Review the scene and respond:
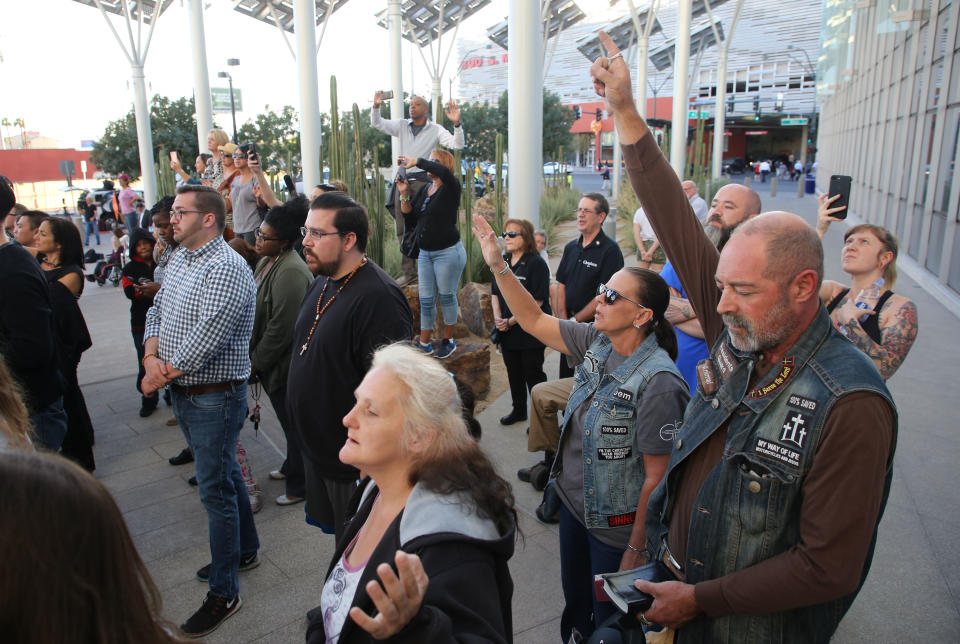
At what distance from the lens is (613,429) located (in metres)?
2.51

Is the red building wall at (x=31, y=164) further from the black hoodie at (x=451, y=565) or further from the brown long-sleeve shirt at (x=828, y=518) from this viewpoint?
the brown long-sleeve shirt at (x=828, y=518)

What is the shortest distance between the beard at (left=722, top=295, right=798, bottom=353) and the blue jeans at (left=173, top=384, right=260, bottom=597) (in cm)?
263

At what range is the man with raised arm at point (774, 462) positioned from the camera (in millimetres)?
1560

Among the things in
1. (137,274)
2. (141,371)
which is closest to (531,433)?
(141,371)

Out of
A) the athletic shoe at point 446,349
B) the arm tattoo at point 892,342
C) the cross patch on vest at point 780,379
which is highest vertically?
the cross patch on vest at point 780,379

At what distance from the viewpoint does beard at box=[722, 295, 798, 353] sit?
1700 millimetres

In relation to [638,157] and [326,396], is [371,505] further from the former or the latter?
[638,157]

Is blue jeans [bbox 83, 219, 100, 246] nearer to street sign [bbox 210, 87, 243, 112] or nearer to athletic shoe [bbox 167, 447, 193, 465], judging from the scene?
athletic shoe [bbox 167, 447, 193, 465]

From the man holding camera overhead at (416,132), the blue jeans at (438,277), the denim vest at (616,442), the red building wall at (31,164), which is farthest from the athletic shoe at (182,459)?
the red building wall at (31,164)

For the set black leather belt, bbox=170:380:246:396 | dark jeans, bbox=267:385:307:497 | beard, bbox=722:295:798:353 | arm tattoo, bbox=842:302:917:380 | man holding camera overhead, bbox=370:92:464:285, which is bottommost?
dark jeans, bbox=267:385:307:497

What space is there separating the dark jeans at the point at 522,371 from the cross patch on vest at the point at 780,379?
3.78 meters

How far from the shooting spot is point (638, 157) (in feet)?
6.72

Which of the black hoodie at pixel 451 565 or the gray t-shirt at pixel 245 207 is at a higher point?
the gray t-shirt at pixel 245 207

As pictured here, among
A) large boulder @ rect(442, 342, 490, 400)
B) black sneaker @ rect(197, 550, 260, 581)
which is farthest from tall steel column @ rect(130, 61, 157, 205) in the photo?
black sneaker @ rect(197, 550, 260, 581)
